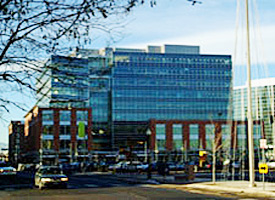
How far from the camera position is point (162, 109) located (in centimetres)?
12312

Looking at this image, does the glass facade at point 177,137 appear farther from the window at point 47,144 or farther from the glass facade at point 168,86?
the window at point 47,144

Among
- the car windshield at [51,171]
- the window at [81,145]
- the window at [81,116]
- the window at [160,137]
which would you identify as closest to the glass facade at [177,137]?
the window at [160,137]

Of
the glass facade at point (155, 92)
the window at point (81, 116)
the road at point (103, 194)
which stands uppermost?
the glass facade at point (155, 92)

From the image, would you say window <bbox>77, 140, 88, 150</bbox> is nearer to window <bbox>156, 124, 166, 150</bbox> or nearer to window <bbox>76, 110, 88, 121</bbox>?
window <bbox>76, 110, 88, 121</bbox>

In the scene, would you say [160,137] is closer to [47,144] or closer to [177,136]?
[177,136]

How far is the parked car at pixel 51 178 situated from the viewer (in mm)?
33219

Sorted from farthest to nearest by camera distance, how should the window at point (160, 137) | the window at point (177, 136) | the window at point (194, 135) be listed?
the window at point (194, 135) → the window at point (177, 136) → the window at point (160, 137)

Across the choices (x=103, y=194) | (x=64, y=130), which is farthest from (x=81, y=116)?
(x=103, y=194)

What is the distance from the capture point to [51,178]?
110 feet

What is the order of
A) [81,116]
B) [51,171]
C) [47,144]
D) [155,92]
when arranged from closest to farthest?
1. [51,171]
2. [47,144]
3. [81,116]
4. [155,92]

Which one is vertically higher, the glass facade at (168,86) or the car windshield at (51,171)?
the glass facade at (168,86)

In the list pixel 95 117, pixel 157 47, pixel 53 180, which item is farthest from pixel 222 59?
pixel 53 180

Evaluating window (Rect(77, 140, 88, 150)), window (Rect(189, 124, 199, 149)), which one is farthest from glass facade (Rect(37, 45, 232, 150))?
window (Rect(77, 140, 88, 150))

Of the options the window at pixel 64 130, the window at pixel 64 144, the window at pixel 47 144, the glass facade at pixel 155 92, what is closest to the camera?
the window at pixel 47 144
